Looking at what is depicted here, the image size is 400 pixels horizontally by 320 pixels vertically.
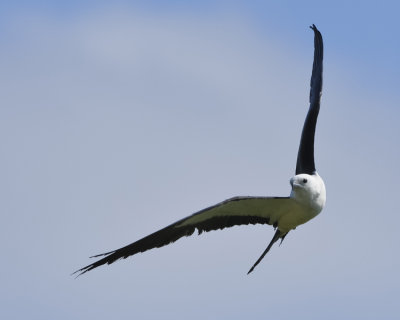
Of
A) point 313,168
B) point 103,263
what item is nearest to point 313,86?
point 313,168

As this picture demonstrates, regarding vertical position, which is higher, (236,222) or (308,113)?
(308,113)

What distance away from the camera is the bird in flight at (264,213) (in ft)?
57.0

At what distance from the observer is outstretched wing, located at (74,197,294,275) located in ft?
57.2

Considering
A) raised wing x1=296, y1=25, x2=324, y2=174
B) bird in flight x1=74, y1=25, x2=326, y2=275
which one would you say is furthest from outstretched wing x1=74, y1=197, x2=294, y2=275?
raised wing x1=296, y1=25, x2=324, y2=174

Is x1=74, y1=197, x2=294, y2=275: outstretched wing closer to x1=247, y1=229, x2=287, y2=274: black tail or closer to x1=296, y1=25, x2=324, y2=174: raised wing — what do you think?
x1=247, y1=229, x2=287, y2=274: black tail

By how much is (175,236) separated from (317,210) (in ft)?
7.69

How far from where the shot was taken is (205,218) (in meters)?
17.8

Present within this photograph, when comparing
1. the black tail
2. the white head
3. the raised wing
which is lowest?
the black tail

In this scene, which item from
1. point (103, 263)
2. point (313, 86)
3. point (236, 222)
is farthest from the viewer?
point (313, 86)

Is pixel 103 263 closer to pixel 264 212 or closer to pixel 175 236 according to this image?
pixel 175 236

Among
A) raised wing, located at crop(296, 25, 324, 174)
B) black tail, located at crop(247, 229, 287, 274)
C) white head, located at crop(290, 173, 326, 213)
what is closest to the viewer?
white head, located at crop(290, 173, 326, 213)

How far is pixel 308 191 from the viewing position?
17.3 meters

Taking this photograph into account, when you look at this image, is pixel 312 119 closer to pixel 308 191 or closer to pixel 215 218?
pixel 308 191

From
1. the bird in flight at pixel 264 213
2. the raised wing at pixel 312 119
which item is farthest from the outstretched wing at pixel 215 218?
the raised wing at pixel 312 119
